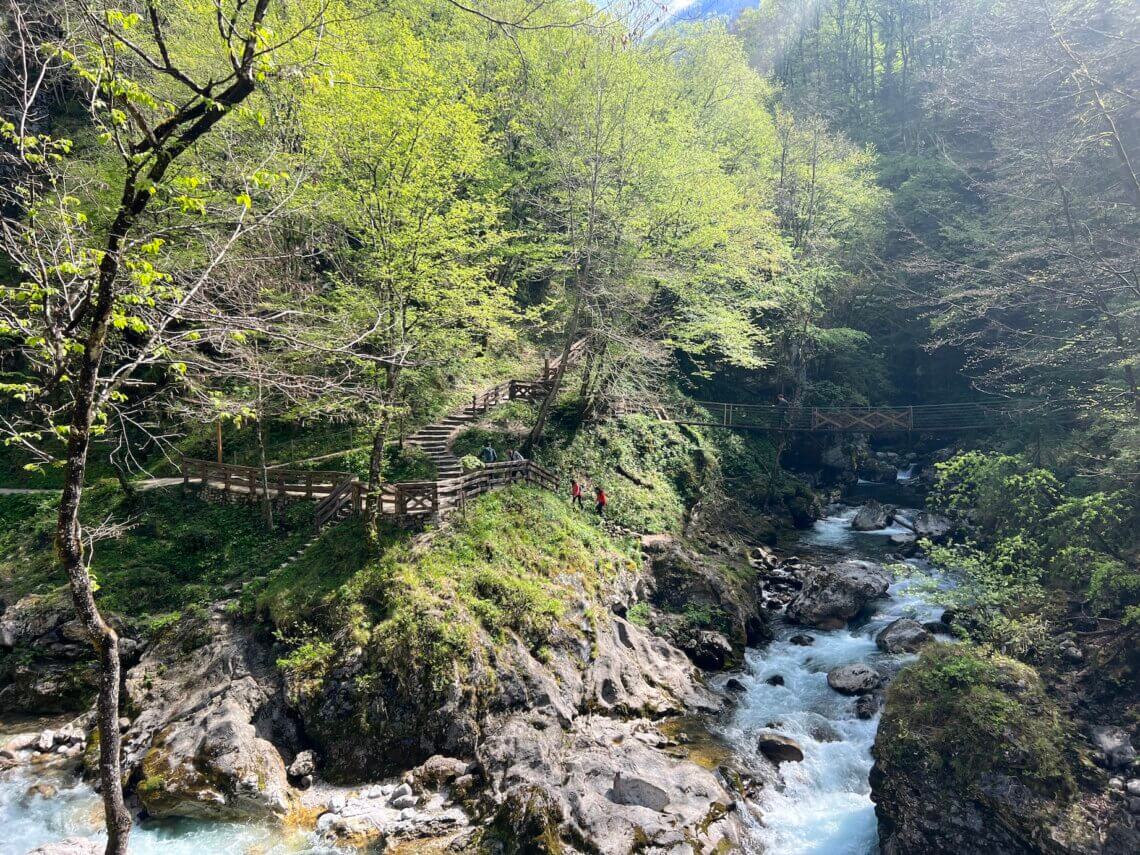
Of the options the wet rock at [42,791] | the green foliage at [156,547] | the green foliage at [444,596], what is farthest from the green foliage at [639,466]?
the wet rock at [42,791]

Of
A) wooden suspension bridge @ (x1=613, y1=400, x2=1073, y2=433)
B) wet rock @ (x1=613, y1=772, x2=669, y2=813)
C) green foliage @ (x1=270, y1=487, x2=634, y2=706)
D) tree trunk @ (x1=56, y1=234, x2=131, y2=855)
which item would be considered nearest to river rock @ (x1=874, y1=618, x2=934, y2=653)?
green foliage @ (x1=270, y1=487, x2=634, y2=706)

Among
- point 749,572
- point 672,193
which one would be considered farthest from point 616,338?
point 749,572

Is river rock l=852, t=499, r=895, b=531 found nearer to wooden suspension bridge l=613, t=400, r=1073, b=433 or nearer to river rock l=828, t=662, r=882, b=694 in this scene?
wooden suspension bridge l=613, t=400, r=1073, b=433

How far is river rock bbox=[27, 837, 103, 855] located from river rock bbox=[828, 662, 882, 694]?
569 inches

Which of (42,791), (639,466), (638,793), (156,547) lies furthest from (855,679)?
(156,547)

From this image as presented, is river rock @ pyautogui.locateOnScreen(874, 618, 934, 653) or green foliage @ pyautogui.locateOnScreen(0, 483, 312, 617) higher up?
green foliage @ pyautogui.locateOnScreen(0, 483, 312, 617)

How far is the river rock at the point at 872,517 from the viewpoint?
80.6 feet

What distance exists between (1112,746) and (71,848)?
16686 millimetres

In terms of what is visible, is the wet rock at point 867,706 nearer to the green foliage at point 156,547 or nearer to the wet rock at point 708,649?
the wet rock at point 708,649

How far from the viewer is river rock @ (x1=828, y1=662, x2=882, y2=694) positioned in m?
14.4

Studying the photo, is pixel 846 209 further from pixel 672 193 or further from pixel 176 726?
pixel 176 726

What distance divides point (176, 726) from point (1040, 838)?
14.3 meters

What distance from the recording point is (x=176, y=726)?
11.0m

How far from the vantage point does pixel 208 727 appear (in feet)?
35.5
